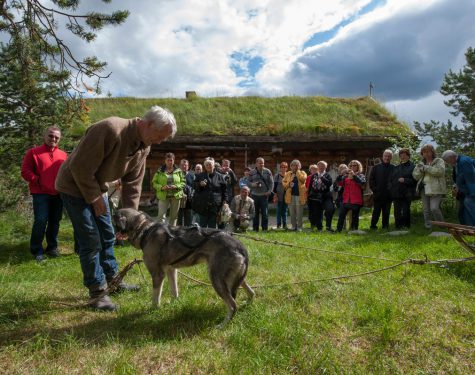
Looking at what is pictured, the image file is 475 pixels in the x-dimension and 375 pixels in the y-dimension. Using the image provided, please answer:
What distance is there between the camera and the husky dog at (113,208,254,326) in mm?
3523

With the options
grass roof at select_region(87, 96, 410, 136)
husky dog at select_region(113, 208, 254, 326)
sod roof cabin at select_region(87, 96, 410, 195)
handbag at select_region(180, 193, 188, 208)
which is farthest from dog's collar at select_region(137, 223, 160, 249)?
grass roof at select_region(87, 96, 410, 136)

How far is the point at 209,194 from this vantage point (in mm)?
8781

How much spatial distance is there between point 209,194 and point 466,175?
613 centimetres

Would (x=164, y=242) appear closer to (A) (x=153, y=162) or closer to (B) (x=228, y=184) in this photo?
(B) (x=228, y=184)

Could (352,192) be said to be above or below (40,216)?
above

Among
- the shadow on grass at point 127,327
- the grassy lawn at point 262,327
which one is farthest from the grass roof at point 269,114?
the shadow on grass at point 127,327

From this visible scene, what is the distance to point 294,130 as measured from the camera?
18.1m

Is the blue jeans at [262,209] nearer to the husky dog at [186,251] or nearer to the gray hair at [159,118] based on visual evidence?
the husky dog at [186,251]

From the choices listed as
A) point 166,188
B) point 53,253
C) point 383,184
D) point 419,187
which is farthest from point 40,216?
point 419,187

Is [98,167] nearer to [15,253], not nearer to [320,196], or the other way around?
[15,253]

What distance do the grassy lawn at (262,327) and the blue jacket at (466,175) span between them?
3.06 m

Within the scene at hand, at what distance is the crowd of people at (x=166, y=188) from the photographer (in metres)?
3.64

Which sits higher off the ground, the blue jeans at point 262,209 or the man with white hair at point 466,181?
the man with white hair at point 466,181

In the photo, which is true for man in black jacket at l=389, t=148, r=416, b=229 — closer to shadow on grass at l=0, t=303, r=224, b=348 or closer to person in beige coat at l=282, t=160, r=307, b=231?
person in beige coat at l=282, t=160, r=307, b=231
